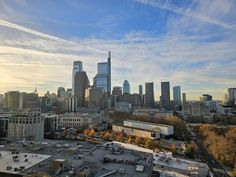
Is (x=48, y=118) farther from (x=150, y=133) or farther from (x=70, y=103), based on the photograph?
(x=70, y=103)

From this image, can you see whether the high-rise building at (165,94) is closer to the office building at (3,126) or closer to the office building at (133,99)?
the office building at (133,99)

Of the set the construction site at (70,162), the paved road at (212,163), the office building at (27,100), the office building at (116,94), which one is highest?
the office building at (116,94)

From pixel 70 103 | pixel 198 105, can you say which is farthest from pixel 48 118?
pixel 198 105

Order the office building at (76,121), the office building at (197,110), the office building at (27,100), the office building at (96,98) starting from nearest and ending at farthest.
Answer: the office building at (76,121) < the office building at (197,110) < the office building at (27,100) < the office building at (96,98)

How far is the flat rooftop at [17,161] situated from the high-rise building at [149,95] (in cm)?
9062

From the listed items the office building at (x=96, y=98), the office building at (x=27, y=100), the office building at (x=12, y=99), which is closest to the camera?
the office building at (x=27, y=100)

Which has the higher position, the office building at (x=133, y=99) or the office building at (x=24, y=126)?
the office building at (x=133, y=99)

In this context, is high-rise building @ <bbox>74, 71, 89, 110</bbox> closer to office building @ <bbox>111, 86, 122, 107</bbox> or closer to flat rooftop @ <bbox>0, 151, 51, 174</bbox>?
office building @ <bbox>111, 86, 122, 107</bbox>

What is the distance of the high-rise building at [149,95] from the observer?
105 metres

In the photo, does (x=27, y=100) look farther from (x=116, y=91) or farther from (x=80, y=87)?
(x=116, y=91)

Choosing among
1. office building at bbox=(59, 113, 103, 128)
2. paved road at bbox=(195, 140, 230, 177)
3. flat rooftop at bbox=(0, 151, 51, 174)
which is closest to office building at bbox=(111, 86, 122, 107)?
office building at bbox=(59, 113, 103, 128)

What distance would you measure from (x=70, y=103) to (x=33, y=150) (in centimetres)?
6076

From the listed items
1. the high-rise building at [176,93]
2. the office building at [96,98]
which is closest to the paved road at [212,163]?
the office building at [96,98]

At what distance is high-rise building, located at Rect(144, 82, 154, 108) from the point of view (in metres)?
105
